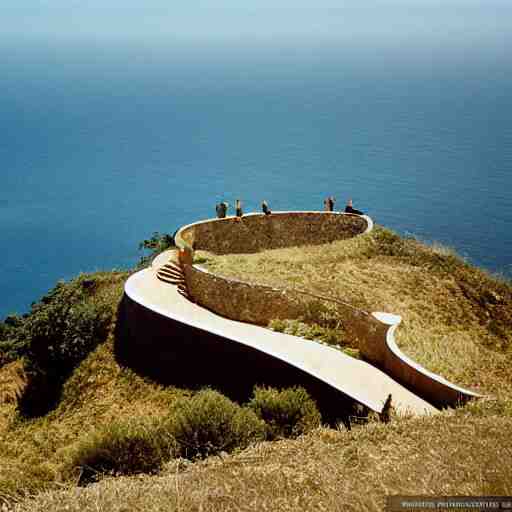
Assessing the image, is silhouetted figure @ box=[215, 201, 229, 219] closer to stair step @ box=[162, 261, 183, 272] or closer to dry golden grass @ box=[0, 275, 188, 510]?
stair step @ box=[162, 261, 183, 272]

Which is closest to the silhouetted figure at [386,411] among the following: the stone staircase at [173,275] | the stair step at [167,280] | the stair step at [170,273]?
the stone staircase at [173,275]

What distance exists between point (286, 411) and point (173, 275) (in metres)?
10.4

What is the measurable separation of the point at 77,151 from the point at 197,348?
461 ft

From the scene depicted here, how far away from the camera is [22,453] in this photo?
1742 centimetres

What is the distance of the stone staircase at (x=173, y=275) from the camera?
22688 mm

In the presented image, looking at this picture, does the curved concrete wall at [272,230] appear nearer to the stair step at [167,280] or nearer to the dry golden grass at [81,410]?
the stair step at [167,280]

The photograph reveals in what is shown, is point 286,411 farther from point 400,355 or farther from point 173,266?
point 173,266

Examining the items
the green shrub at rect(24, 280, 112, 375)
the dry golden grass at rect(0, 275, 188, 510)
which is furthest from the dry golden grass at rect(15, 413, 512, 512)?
the green shrub at rect(24, 280, 112, 375)

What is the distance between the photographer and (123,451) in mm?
11695

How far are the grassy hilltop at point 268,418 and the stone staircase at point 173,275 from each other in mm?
1237

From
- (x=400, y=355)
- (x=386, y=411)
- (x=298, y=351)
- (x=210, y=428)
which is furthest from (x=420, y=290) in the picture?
(x=210, y=428)

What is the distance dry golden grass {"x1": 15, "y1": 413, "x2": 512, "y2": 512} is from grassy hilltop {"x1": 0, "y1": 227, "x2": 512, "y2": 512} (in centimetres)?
3

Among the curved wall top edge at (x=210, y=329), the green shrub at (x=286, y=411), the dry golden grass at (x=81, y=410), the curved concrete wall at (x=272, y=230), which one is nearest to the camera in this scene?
the green shrub at (x=286, y=411)

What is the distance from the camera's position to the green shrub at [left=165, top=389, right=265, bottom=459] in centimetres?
1194
